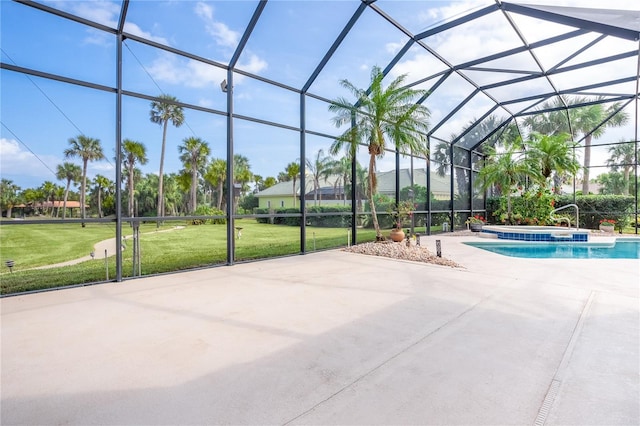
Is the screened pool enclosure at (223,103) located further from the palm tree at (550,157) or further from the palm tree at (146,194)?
the palm tree at (550,157)

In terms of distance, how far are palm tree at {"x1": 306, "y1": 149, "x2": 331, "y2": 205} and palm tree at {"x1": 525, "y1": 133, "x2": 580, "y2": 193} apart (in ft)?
32.6

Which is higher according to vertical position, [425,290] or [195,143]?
[195,143]

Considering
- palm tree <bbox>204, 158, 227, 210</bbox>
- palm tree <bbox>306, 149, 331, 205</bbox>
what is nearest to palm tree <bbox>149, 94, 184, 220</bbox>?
palm tree <bbox>204, 158, 227, 210</bbox>

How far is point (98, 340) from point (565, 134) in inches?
662

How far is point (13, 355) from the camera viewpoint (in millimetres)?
2848

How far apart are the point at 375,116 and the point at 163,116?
5422mm

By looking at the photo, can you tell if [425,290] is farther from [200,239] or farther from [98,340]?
[200,239]

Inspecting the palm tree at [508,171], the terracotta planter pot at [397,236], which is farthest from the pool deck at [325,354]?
the palm tree at [508,171]

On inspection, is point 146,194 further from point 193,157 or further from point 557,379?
point 557,379

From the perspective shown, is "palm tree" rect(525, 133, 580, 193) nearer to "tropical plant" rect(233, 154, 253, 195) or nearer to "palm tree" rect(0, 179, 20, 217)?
"tropical plant" rect(233, 154, 253, 195)

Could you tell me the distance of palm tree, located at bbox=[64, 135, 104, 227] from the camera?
5426 mm

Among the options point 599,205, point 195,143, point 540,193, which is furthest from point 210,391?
point 599,205

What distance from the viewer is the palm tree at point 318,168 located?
9.23m

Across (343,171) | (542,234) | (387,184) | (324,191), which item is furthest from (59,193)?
(542,234)
